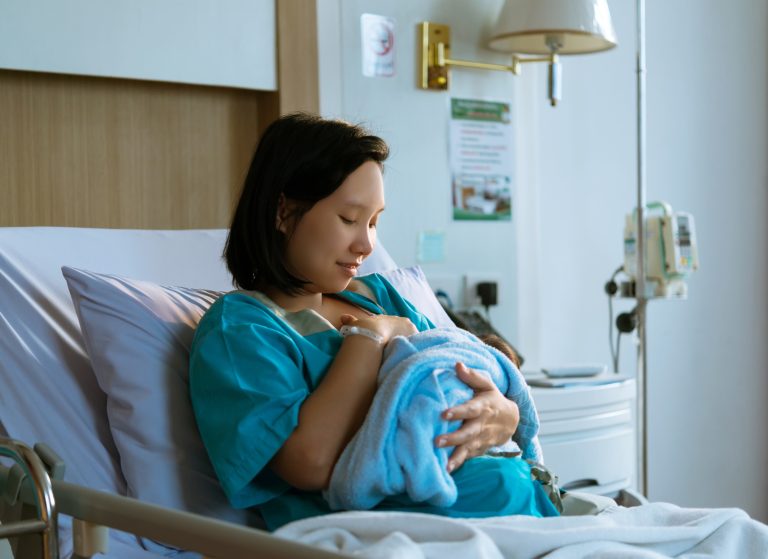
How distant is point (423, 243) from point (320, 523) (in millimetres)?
1702

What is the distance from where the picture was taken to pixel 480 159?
2820 millimetres

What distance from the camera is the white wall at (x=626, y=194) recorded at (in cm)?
270

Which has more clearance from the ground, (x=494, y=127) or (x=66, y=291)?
(x=494, y=127)

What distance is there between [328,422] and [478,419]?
195 mm

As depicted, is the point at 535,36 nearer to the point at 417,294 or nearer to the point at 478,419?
the point at 417,294

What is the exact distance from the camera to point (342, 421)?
1.23m

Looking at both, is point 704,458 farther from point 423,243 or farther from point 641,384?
point 423,243

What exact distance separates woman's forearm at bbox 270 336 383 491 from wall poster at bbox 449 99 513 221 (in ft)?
5.10

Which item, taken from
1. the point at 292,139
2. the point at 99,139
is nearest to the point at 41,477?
the point at 292,139

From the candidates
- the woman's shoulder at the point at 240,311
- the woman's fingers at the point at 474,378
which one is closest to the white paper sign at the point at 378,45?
the woman's shoulder at the point at 240,311

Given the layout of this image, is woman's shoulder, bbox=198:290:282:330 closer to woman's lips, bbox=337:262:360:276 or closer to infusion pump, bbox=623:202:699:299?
woman's lips, bbox=337:262:360:276

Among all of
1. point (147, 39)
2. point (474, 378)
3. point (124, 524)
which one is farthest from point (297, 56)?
point (124, 524)

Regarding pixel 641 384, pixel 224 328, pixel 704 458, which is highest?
pixel 224 328

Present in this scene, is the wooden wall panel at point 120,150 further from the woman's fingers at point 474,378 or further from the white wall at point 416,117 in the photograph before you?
the woman's fingers at point 474,378
